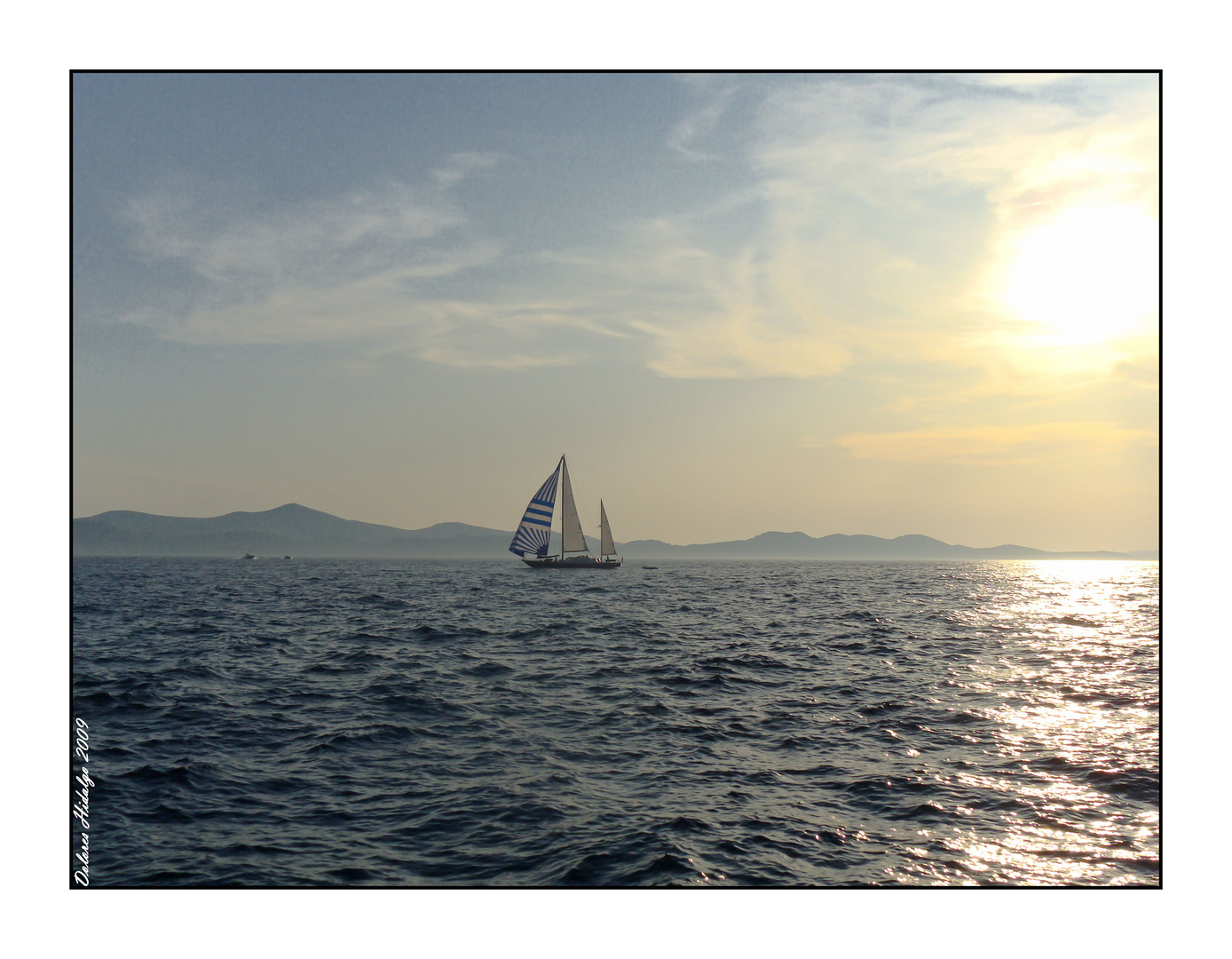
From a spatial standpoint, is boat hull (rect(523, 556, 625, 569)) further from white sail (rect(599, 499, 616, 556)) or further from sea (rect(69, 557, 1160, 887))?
sea (rect(69, 557, 1160, 887))

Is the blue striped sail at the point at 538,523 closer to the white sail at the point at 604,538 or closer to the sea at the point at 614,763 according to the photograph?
the white sail at the point at 604,538

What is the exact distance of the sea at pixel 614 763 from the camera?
11.1m

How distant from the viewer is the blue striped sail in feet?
367

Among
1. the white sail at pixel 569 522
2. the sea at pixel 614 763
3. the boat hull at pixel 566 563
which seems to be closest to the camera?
the sea at pixel 614 763

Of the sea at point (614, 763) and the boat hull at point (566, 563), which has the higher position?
the sea at point (614, 763)

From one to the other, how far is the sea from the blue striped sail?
254 ft

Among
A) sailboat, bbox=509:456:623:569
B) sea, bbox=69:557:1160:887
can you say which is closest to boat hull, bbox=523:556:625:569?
sailboat, bbox=509:456:623:569

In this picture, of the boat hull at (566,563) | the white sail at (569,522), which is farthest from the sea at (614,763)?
the boat hull at (566,563)

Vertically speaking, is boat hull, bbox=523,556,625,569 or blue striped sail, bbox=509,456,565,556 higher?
blue striped sail, bbox=509,456,565,556

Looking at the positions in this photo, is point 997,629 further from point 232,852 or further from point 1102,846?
point 232,852

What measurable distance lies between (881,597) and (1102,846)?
62941 millimetres

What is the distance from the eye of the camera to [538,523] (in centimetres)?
11481

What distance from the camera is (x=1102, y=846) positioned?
1167 cm
